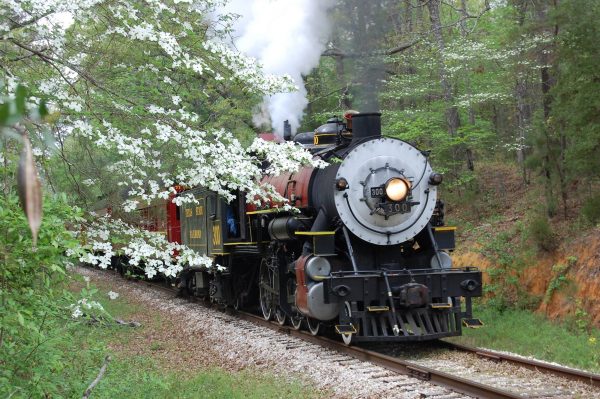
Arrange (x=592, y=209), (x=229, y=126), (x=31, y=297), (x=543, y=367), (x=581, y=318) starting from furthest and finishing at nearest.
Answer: (x=229, y=126)
(x=592, y=209)
(x=581, y=318)
(x=543, y=367)
(x=31, y=297)

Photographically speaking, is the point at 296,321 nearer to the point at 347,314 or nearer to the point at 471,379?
the point at 347,314

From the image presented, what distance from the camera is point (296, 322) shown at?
11.4 meters

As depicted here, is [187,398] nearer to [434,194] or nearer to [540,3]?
[434,194]

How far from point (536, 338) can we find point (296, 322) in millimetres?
3891

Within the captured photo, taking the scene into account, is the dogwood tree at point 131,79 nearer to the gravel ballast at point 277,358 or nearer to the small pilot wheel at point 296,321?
the gravel ballast at point 277,358

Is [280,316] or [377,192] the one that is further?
[280,316]

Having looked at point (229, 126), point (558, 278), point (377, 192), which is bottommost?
point (558, 278)

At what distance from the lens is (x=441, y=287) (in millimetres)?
9266

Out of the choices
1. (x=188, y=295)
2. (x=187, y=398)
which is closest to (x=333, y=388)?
(x=187, y=398)

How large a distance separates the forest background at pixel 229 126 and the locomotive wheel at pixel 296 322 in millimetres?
2717

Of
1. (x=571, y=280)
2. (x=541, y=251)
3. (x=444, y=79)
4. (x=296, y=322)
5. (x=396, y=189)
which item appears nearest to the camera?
(x=396, y=189)

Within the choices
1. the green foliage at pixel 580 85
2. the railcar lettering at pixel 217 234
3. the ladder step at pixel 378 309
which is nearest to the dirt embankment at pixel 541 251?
the green foliage at pixel 580 85

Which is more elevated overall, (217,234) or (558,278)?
(217,234)

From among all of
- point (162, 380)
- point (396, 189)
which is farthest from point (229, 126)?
point (162, 380)
